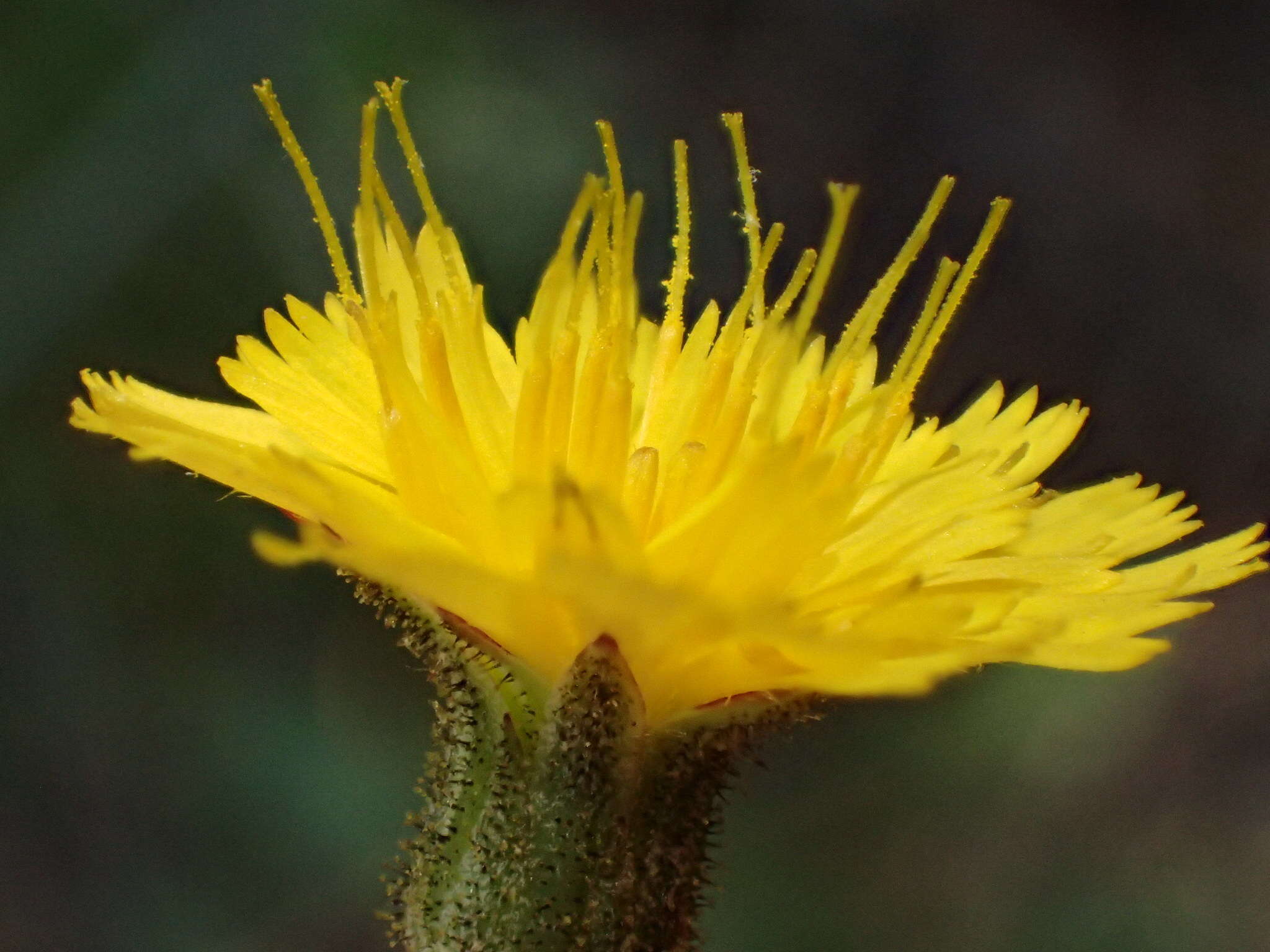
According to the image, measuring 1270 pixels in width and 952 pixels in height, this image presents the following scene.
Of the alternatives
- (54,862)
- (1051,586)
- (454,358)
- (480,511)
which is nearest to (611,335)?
(454,358)

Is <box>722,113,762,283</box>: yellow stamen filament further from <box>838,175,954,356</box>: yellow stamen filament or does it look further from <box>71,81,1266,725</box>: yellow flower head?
<box>838,175,954,356</box>: yellow stamen filament

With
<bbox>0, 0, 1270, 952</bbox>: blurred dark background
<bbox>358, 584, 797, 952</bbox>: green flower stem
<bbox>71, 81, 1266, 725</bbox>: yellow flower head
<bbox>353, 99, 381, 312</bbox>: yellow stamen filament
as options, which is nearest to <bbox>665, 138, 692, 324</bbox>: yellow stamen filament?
<bbox>71, 81, 1266, 725</bbox>: yellow flower head

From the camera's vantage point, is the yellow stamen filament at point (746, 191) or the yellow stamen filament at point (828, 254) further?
the yellow stamen filament at point (746, 191)

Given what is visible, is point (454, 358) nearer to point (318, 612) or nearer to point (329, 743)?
point (329, 743)

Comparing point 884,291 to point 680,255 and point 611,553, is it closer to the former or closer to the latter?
point 680,255

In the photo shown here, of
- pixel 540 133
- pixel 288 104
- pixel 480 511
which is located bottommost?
pixel 480 511

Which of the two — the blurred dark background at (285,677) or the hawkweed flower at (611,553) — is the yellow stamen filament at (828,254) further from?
the blurred dark background at (285,677)

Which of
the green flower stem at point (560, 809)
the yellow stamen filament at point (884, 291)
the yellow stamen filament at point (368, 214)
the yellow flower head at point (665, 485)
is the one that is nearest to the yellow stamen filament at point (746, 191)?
the yellow flower head at point (665, 485)
